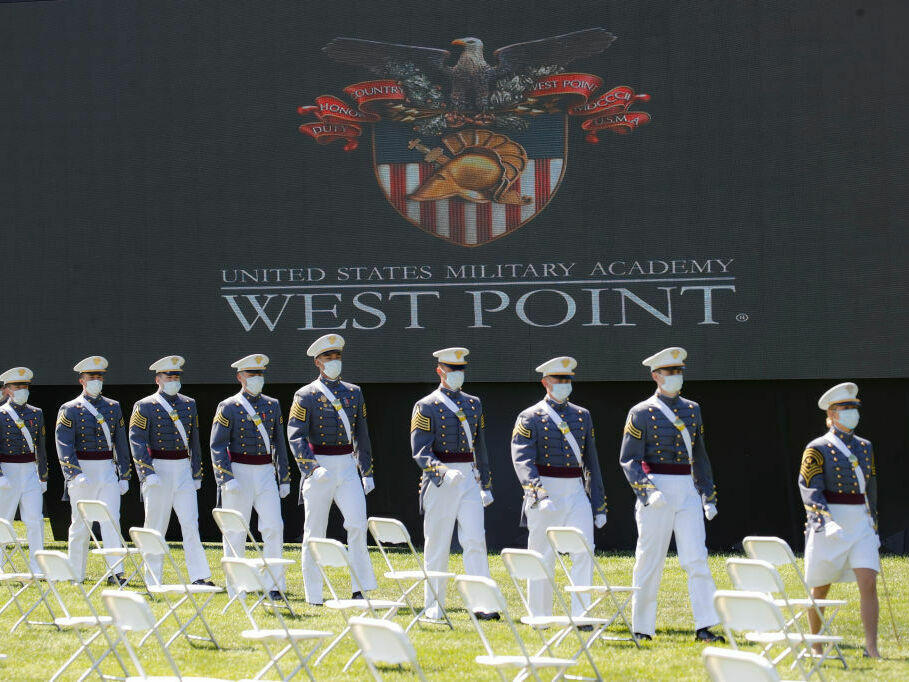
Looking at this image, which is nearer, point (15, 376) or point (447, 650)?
point (447, 650)

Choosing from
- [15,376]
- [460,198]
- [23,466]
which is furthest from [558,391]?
[15,376]

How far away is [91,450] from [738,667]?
7570 mm

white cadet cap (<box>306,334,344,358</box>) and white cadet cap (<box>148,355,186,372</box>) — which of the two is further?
white cadet cap (<box>148,355,186,372</box>)

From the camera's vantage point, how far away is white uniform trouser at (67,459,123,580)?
34.4 feet

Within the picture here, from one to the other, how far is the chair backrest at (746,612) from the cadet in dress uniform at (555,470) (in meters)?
2.62

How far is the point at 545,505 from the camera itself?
26.3 ft

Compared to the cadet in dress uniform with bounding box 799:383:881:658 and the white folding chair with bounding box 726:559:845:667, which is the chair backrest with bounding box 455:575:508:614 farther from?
the cadet in dress uniform with bounding box 799:383:881:658

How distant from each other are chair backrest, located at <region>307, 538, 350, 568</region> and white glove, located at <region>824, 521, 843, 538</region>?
251cm

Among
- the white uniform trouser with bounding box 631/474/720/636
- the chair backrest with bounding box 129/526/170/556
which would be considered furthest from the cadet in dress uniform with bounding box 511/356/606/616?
the chair backrest with bounding box 129/526/170/556

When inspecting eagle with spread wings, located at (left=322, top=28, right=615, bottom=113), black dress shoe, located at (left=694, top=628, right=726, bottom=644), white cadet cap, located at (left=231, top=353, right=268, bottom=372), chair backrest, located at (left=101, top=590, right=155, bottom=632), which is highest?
eagle with spread wings, located at (left=322, top=28, right=615, bottom=113)

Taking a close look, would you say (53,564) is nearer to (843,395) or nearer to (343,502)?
(343,502)

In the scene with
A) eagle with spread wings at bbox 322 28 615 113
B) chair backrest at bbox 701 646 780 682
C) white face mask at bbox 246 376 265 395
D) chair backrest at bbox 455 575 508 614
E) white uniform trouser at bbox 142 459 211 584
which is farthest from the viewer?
eagle with spread wings at bbox 322 28 615 113

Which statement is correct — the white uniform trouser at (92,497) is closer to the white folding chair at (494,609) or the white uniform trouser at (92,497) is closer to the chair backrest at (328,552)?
the chair backrest at (328,552)

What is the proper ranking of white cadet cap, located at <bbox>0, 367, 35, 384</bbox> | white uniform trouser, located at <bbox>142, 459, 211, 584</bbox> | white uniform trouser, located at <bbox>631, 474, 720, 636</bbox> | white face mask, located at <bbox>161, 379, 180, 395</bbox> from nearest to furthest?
white uniform trouser, located at <bbox>631, 474, 720, 636</bbox> < white uniform trouser, located at <bbox>142, 459, 211, 584</bbox> < white face mask, located at <bbox>161, 379, 180, 395</bbox> < white cadet cap, located at <bbox>0, 367, 35, 384</bbox>
